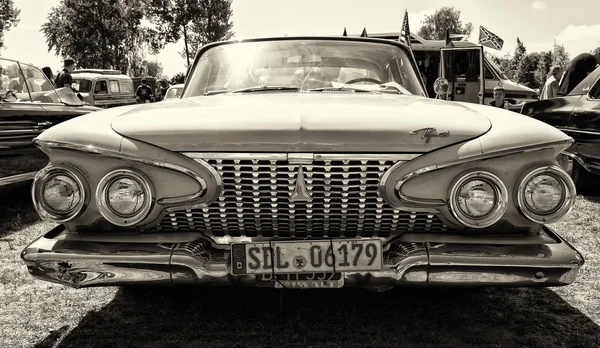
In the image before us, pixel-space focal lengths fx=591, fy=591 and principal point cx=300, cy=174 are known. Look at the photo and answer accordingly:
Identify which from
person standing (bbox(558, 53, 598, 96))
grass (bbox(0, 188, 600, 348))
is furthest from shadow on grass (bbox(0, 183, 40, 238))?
person standing (bbox(558, 53, 598, 96))

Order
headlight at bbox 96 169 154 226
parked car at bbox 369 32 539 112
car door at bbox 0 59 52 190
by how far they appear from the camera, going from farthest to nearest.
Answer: parked car at bbox 369 32 539 112
car door at bbox 0 59 52 190
headlight at bbox 96 169 154 226

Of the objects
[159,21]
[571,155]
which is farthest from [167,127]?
[159,21]

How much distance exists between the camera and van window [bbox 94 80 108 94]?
20156 millimetres

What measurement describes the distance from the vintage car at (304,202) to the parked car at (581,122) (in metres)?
3.31

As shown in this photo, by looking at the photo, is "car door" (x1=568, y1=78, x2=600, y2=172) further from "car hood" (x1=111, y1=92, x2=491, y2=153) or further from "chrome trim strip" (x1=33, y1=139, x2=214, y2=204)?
"chrome trim strip" (x1=33, y1=139, x2=214, y2=204)

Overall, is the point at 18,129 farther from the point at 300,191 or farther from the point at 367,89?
the point at 300,191

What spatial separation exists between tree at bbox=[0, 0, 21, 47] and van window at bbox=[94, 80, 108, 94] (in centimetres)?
1952

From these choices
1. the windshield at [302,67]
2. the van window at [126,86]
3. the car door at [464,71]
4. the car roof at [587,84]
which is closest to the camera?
the windshield at [302,67]

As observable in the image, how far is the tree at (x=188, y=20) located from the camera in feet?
139

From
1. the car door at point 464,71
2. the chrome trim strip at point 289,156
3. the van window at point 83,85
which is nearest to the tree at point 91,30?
the van window at point 83,85

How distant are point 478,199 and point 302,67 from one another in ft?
5.44

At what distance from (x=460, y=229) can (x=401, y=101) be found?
832mm

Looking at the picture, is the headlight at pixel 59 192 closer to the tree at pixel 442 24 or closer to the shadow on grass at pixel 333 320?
the shadow on grass at pixel 333 320

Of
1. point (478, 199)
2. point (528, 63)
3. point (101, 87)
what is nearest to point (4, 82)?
point (478, 199)
